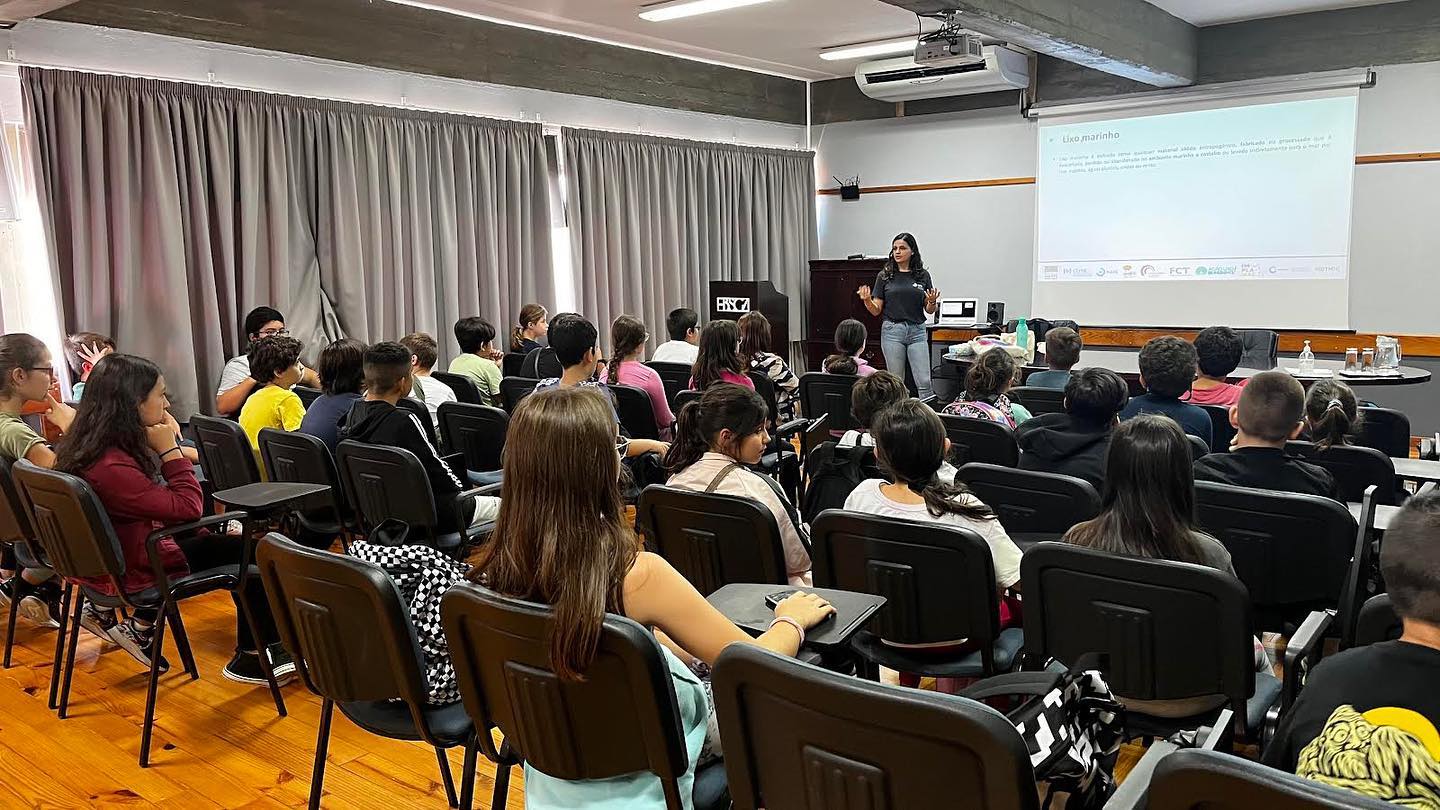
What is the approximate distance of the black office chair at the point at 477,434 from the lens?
14.4ft

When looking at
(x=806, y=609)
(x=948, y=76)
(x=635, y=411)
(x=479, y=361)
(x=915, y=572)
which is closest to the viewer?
(x=806, y=609)

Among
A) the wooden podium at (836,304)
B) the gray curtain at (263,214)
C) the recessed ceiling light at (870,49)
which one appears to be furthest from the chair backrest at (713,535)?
the wooden podium at (836,304)

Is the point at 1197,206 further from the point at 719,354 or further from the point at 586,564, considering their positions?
the point at 586,564

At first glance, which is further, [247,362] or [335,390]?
[247,362]

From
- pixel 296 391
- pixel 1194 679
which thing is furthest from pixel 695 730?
pixel 296 391

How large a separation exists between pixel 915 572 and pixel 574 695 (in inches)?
39.6

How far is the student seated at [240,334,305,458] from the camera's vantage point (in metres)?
4.15

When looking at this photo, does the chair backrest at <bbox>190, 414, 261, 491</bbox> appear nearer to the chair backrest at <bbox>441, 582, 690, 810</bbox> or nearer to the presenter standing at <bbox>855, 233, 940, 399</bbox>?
the chair backrest at <bbox>441, 582, 690, 810</bbox>

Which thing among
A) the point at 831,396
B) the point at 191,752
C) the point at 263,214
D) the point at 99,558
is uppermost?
the point at 263,214

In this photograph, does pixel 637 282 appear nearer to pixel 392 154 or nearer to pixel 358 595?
pixel 392 154

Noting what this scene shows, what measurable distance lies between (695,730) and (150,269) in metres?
5.13

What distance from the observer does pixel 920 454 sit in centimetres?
251

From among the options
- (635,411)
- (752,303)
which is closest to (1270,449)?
(635,411)

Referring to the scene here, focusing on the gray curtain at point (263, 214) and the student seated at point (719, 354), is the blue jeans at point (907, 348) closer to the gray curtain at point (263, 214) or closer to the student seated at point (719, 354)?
the gray curtain at point (263, 214)
